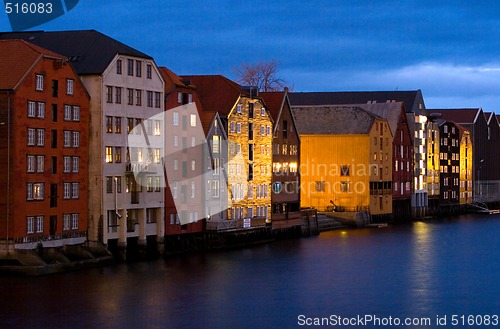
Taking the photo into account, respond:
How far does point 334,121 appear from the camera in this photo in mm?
124438

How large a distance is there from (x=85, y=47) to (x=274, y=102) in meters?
30.6

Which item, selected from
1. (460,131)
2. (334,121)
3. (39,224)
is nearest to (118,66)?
(39,224)

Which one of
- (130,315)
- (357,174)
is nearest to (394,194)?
(357,174)

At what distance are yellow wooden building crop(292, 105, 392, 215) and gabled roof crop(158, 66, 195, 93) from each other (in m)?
37.9

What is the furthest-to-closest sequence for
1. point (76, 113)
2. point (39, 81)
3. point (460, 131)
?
point (460, 131) < point (76, 113) < point (39, 81)

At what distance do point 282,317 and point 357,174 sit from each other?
72.0 m

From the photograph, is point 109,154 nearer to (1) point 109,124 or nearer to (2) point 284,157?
(1) point 109,124

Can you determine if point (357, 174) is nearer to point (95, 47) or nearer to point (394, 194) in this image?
point (394, 194)

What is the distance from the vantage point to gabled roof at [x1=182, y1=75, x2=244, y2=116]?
92.9 m

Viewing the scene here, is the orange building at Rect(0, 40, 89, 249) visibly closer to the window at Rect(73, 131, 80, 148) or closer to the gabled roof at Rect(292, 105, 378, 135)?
the window at Rect(73, 131, 80, 148)

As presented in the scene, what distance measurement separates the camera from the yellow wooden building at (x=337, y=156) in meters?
123

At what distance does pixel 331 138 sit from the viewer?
123188 millimetres

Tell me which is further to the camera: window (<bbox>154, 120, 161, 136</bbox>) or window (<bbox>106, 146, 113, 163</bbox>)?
window (<bbox>154, 120, 161, 136</bbox>)

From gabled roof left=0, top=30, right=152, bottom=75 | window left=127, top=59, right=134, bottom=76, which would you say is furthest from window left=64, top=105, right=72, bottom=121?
window left=127, top=59, right=134, bottom=76
